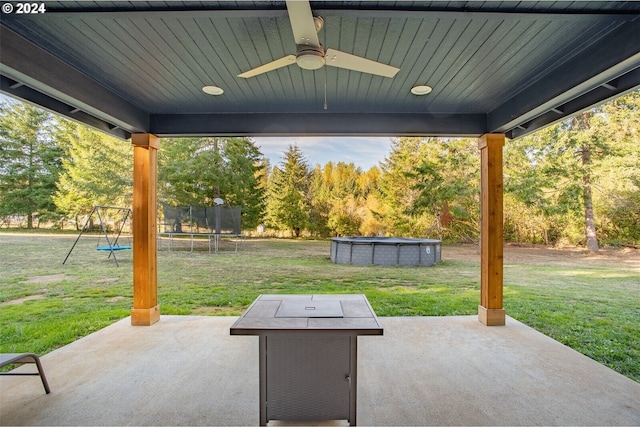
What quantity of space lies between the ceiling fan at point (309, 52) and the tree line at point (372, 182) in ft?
24.1

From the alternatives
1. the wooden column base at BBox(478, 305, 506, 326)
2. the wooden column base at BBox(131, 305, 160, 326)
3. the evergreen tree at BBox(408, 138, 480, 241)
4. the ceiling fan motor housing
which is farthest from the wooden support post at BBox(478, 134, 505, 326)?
the evergreen tree at BBox(408, 138, 480, 241)

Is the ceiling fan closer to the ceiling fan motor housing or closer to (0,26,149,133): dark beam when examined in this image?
the ceiling fan motor housing

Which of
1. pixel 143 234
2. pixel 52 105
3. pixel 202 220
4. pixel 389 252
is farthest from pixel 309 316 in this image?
pixel 202 220

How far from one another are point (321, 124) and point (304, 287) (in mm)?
3470

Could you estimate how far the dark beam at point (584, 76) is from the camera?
6.11 ft

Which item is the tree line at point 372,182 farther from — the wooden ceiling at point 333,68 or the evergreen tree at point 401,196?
the wooden ceiling at point 333,68

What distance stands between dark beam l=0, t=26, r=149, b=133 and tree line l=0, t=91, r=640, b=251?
20.2ft

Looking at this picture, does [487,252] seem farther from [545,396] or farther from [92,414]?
[92,414]

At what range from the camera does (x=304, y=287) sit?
6.09m

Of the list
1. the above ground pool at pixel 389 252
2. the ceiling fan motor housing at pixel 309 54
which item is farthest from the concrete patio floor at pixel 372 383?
the above ground pool at pixel 389 252

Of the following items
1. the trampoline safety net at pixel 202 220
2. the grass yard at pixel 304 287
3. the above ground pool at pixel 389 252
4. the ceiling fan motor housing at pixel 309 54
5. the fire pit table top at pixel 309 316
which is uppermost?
the ceiling fan motor housing at pixel 309 54

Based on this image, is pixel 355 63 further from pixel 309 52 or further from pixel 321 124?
pixel 321 124

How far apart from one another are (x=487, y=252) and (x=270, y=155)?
10.4 m

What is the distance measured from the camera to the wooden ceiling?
5.72 feet
